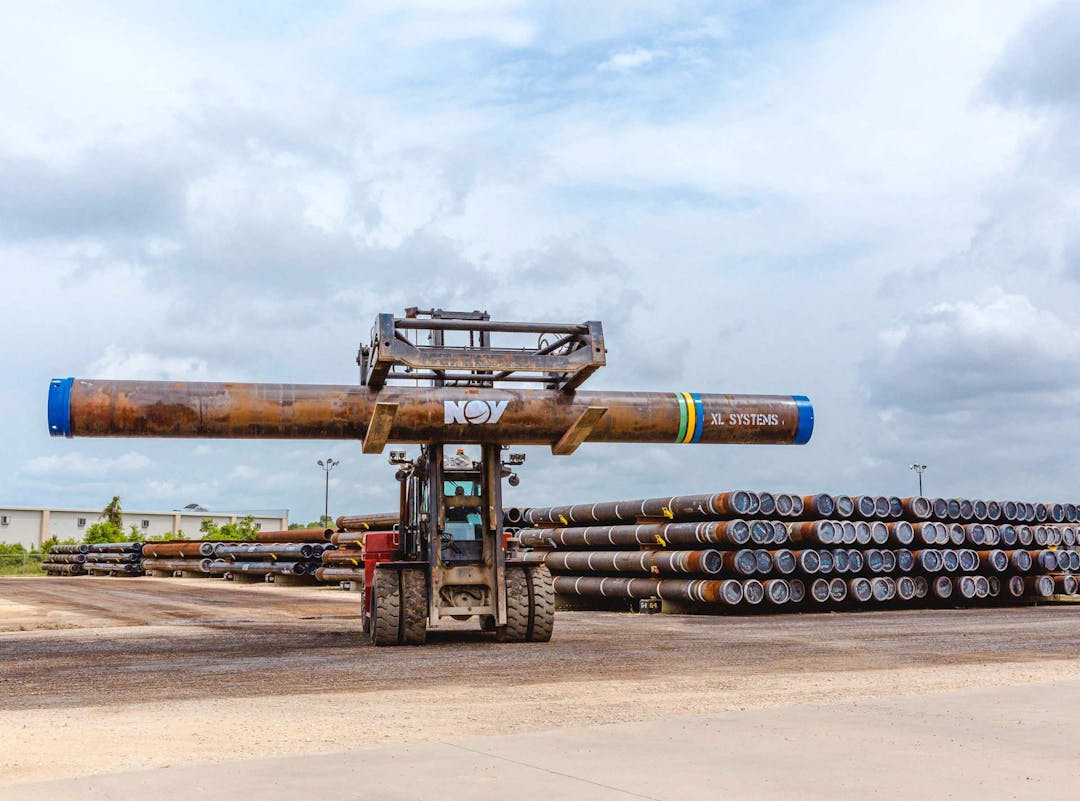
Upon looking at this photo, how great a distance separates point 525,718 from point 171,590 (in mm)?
34787

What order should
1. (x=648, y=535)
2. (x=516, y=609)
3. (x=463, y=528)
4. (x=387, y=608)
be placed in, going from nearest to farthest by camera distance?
(x=387, y=608) < (x=516, y=609) < (x=463, y=528) < (x=648, y=535)

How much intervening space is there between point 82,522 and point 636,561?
96325 millimetres

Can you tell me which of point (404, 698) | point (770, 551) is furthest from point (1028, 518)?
point (404, 698)

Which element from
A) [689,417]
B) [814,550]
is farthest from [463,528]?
[814,550]

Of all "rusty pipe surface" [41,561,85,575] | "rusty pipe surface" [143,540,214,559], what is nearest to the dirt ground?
"rusty pipe surface" [143,540,214,559]

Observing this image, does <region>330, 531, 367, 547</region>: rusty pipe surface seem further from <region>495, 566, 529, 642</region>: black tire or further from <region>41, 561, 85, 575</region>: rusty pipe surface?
<region>41, 561, 85, 575</region>: rusty pipe surface

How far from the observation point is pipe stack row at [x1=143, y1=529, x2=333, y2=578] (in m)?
44.1

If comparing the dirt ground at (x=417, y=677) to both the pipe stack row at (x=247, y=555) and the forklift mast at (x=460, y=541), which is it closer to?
the forklift mast at (x=460, y=541)

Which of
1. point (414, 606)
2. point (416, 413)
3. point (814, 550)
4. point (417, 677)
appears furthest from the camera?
point (814, 550)

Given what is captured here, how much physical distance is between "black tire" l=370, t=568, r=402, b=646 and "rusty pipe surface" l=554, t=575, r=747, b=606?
32.2ft

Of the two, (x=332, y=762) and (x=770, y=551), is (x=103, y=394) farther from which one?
(x=770, y=551)

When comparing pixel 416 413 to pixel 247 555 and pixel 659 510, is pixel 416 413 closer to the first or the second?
pixel 659 510

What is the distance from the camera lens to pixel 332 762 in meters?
6.75

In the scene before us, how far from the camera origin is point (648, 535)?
25.5m
